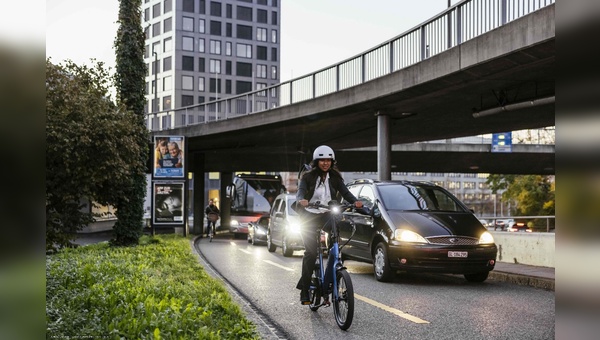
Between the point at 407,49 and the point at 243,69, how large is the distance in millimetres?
81329

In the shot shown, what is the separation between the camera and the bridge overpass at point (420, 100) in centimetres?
1638

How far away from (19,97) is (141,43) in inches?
854

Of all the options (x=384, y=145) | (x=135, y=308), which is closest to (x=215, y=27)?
(x=384, y=145)

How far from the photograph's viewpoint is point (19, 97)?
64.8 inches

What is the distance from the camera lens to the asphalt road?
23.3 feet

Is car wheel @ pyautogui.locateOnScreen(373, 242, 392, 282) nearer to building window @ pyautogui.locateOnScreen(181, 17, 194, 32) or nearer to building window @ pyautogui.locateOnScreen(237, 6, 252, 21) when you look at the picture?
building window @ pyautogui.locateOnScreen(181, 17, 194, 32)

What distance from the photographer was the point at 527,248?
52.6 feet

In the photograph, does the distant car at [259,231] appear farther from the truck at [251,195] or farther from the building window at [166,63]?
the building window at [166,63]

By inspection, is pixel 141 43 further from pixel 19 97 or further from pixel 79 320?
pixel 19 97

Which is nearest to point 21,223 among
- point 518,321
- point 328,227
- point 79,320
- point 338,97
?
point 79,320

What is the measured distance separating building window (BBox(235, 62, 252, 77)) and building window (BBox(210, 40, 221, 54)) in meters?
3.58

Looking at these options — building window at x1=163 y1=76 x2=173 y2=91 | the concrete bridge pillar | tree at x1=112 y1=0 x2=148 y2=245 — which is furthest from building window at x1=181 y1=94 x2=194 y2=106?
tree at x1=112 y1=0 x2=148 y2=245

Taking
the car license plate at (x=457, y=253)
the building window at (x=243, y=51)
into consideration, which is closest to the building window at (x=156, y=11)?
the building window at (x=243, y=51)

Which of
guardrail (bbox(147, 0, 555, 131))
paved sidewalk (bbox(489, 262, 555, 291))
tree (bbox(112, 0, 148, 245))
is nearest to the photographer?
paved sidewalk (bbox(489, 262, 555, 291))
